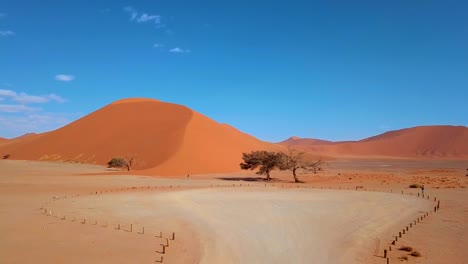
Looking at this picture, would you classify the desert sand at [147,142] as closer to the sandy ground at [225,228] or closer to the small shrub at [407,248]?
the sandy ground at [225,228]

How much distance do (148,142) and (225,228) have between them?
55368 millimetres

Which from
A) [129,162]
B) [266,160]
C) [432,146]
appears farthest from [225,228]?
[432,146]

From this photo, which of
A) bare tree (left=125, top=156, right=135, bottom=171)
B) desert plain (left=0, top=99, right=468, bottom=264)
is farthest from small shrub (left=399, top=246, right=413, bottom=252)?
bare tree (left=125, top=156, right=135, bottom=171)

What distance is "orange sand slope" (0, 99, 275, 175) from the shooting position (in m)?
65.0

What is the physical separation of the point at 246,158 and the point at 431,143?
157417 millimetres

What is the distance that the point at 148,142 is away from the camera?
71688mm

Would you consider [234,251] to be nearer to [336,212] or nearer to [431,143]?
[336,212]

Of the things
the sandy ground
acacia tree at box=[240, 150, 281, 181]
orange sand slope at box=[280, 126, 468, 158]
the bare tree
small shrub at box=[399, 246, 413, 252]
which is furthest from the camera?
orange sand slope at box=[280, 126, 468, 158]

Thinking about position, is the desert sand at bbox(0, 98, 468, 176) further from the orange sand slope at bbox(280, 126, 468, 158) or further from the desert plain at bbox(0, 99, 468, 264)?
the orange sand slope at bbox(280, 126, 468, 158)

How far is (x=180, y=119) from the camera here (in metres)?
81.4

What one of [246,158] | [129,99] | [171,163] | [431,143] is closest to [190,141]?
[171,163]

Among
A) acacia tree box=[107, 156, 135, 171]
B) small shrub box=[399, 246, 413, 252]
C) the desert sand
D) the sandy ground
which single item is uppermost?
the desert sand

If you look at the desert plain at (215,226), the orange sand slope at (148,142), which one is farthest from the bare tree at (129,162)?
the desert plain at (215,226)

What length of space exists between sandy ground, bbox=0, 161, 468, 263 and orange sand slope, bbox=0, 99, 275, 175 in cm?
3027
